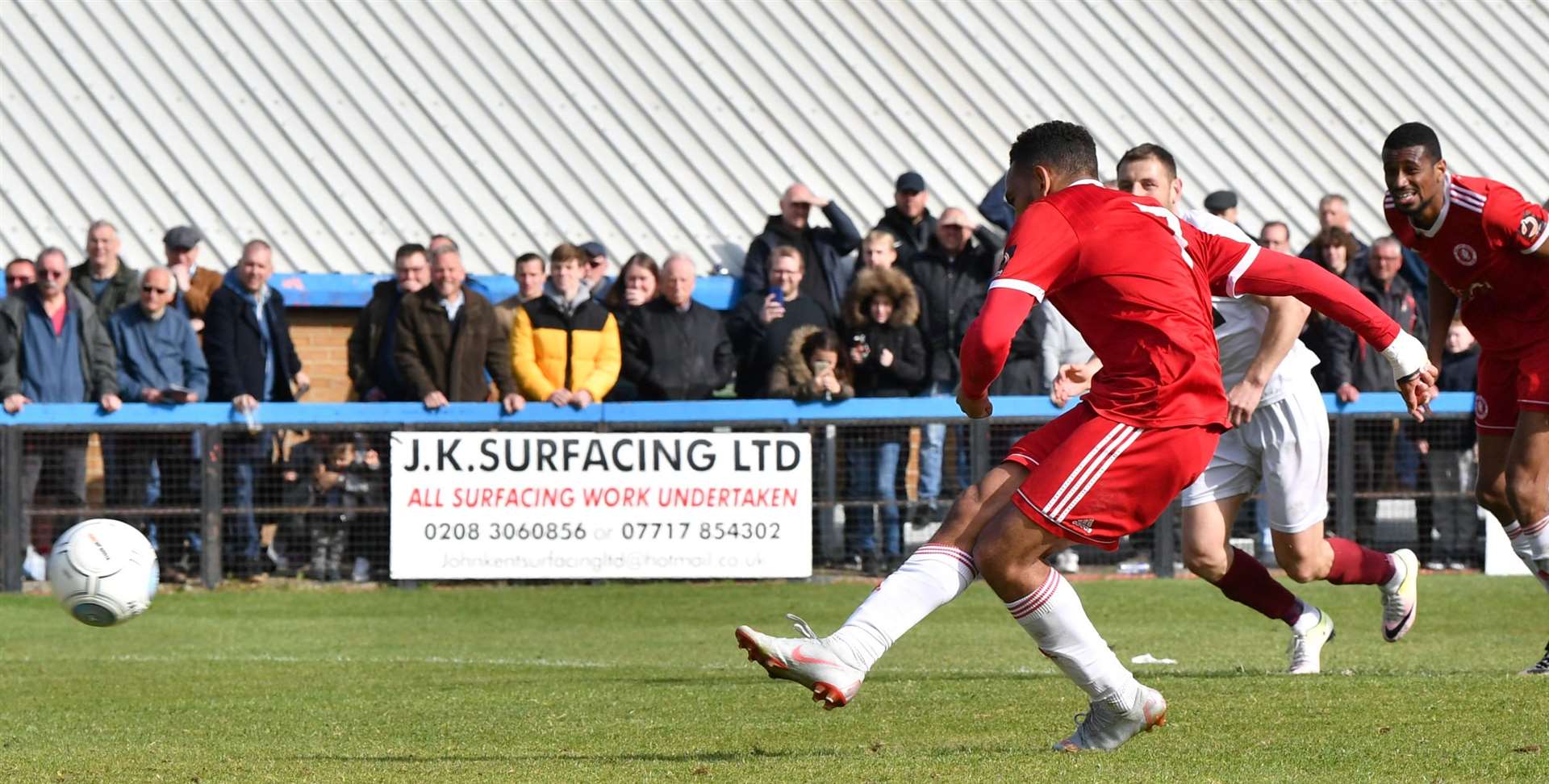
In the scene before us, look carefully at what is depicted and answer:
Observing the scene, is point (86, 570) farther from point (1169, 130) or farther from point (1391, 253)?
point (1169, 130)

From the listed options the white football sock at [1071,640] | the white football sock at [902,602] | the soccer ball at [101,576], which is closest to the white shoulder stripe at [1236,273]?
the white football sock at [1071,640]

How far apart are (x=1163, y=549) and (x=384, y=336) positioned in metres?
6.03

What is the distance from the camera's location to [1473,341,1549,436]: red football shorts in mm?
8898

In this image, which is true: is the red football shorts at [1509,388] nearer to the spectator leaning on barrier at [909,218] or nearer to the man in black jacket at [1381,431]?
the man in black jacket at [1381,431]

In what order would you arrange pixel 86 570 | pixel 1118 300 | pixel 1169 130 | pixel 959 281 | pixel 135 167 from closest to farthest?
1. pixel 1118 300
2. pixel 86 570
3. pixel 959 281
4. pixel 135 167
5. pixel 1169 130

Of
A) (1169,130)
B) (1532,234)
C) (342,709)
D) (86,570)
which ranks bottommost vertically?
(342,709)

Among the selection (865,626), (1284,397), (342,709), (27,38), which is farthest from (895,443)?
(27,38)

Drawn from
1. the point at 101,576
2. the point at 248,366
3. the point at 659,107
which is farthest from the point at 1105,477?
the point at 659,107

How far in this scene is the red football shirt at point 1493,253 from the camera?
29.0 feet

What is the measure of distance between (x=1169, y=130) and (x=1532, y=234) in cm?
1305

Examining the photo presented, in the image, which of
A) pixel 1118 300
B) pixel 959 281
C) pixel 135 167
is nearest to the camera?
pixel 1118 300

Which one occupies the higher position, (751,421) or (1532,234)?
(1532,234)

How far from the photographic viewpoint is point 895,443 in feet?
49.3

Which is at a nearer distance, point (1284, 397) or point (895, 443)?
point (1284, 397)
